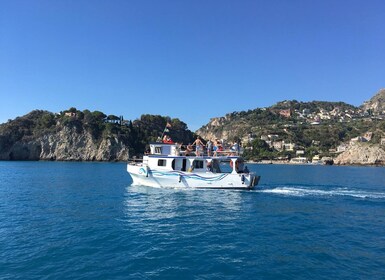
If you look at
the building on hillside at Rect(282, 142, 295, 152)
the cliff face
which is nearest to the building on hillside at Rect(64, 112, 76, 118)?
the cliff face

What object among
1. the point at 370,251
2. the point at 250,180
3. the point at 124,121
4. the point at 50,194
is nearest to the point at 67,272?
the point at 370,251

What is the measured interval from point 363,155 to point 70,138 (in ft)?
399

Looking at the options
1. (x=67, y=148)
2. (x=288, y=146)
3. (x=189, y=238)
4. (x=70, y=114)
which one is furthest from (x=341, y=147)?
(x=189, y=238)

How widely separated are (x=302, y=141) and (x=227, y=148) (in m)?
171

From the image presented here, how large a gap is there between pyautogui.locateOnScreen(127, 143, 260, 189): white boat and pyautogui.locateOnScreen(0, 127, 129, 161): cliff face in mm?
95362

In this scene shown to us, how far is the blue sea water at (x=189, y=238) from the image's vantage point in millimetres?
11273

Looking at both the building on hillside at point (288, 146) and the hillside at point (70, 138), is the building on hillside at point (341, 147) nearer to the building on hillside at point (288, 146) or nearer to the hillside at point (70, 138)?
the building on hillside at point (288, 146)

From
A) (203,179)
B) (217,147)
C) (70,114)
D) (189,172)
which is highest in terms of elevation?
(70,114)

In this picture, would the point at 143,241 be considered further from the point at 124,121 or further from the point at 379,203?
the point at 124,121

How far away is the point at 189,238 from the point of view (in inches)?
599

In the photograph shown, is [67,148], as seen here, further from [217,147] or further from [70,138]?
[217,147]

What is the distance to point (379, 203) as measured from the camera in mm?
26562

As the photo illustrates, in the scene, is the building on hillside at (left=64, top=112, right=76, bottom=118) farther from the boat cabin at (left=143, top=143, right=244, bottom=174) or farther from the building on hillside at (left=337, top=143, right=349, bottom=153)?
the building on hillside at (left=337, top=143, right=349, bottom=153)

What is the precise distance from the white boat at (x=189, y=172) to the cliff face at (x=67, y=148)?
9536cm
